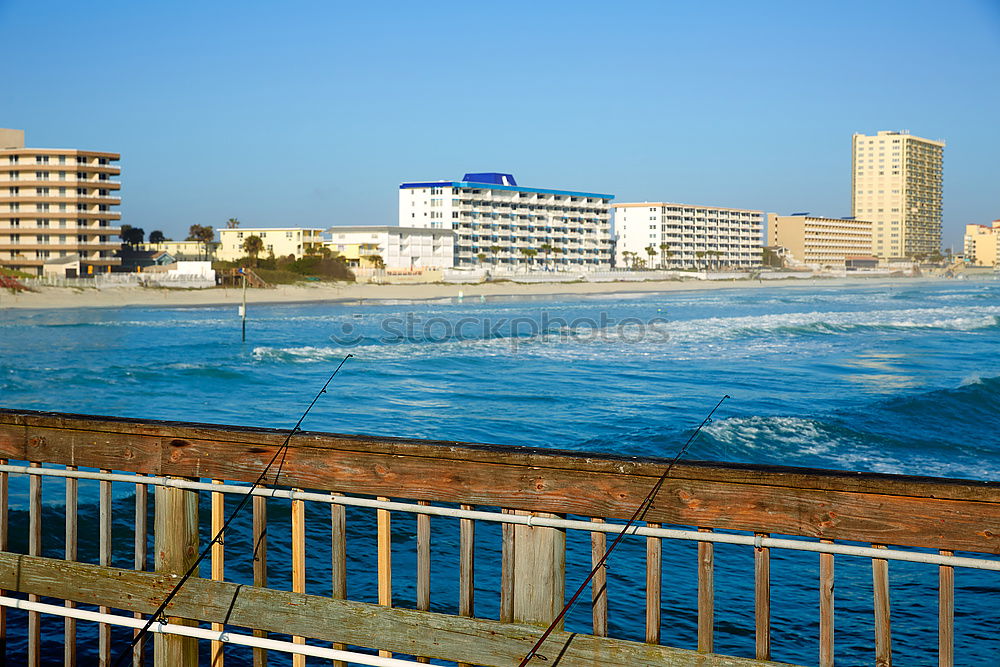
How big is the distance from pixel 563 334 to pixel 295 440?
133 ft

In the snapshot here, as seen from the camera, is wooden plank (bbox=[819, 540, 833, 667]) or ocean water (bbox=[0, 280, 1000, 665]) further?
ocean water (bbox=[0, 280, 1000, 665])

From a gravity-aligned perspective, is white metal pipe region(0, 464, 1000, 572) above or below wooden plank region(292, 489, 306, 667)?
above

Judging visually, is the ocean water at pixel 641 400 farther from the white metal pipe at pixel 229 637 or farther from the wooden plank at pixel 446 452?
the wooden plank at pixel 446 452

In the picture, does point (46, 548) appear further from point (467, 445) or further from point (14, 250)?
point (14, 250)

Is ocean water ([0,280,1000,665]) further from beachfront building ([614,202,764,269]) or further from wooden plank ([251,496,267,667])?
beachfront building ([614,202,764,269])

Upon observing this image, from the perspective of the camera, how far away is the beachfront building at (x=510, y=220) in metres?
Result: 141

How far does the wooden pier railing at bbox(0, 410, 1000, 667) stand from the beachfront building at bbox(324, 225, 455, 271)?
377ft

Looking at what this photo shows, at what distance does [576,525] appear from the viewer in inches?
105

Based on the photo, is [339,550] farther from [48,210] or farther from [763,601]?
[48,210]

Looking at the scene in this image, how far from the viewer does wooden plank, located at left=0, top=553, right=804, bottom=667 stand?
2.67m

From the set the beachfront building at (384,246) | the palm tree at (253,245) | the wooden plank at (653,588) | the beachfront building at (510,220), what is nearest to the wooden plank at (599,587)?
the wooden plank at (653,588)

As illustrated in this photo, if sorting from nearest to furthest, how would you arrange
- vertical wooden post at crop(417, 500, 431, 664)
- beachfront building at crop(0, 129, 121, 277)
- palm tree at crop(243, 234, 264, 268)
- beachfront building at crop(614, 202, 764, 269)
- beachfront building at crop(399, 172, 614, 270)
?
vertical wooden post at crop(417, 500, 431, 664), beachfront building at crop(0, 129, 121, 277), palm tree at crop(243, 234, 264, 268), beachfront building at crop(399, 172, 614, 270), beachfront building at crop(614, 202, 764, 269)

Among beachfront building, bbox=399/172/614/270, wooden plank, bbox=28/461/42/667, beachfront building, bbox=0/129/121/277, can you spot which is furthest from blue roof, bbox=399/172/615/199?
wooden plank, bbox=28/461/42/667

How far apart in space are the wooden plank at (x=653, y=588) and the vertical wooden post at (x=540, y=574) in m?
0.25
